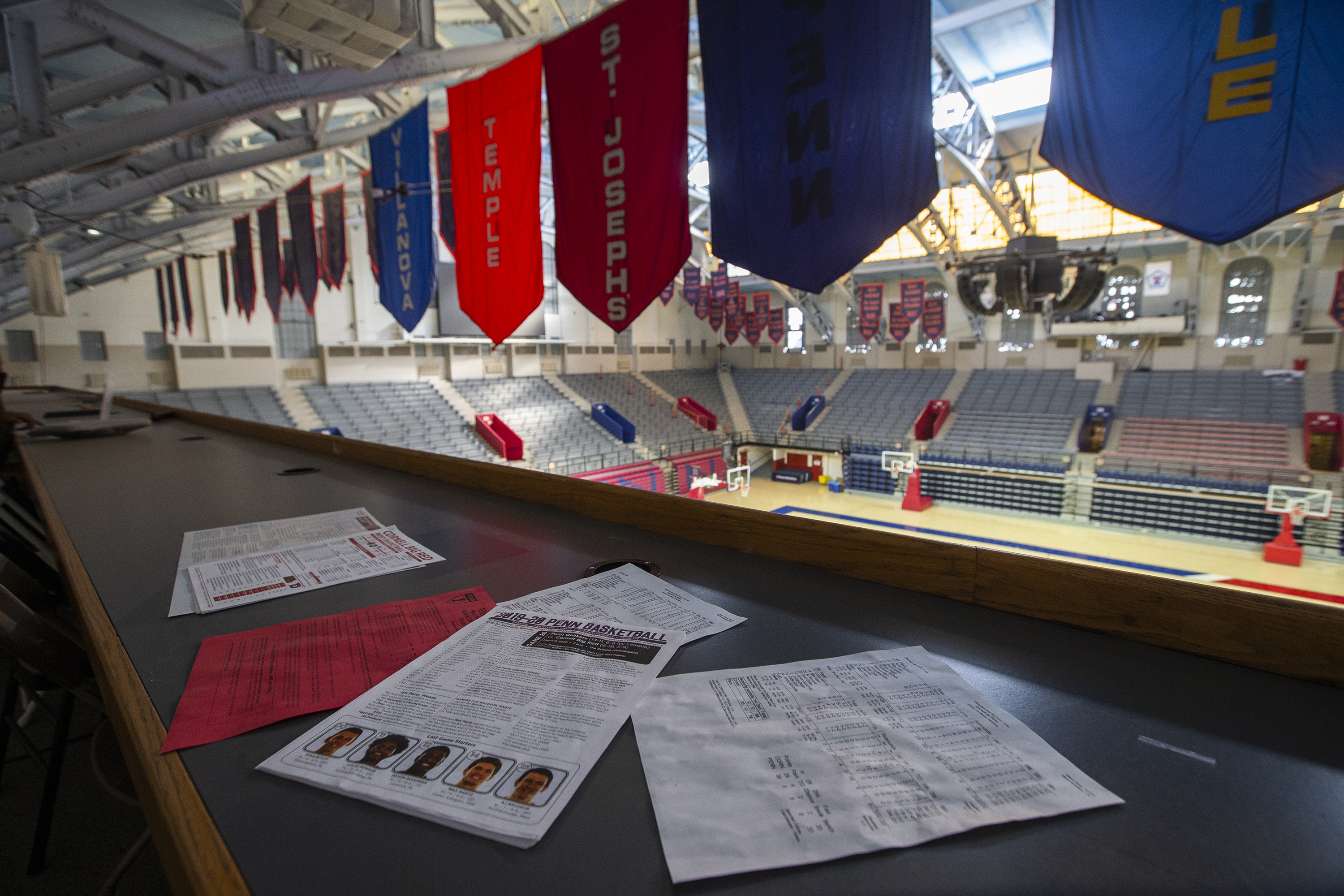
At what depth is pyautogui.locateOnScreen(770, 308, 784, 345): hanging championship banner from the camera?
15.9 metres

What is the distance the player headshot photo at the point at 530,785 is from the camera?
0.62 metres

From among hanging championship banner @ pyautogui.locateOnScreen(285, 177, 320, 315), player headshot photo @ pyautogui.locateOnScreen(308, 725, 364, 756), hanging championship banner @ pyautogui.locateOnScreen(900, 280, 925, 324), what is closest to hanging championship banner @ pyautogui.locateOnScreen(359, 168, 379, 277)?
hanging championship banner @ pyautogui.locateOnScreen(285, 177, 320, 315)

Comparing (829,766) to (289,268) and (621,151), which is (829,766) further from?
(289,268)

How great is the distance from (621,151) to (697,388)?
698 inches

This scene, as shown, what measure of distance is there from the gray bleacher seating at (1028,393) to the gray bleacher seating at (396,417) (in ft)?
43.0

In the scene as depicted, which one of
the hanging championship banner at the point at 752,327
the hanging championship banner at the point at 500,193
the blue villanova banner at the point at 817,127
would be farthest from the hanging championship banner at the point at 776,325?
the blue villanova banner at the point at 817,127

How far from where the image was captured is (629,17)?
3033 millimetres

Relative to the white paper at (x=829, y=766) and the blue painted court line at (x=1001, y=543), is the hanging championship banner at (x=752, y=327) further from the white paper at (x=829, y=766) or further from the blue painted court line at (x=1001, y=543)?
the white paper at (x=829, y=766)

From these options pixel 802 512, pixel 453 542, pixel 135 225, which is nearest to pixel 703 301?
pixel 802 512

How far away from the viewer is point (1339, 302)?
11.4 m

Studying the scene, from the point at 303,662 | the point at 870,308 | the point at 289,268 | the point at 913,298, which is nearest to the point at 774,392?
the point at 870,308

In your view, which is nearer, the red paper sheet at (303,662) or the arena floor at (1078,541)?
the red paper sheet at (303,662)

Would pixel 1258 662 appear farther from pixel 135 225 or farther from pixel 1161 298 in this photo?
pixel 1161 298

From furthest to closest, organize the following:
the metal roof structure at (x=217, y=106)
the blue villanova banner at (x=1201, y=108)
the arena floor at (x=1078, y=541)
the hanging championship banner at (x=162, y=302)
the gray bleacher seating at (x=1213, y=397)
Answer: the gray bleacher seating at (x=1213, y=397)
the hanging championship banner at (x=162, y=302)
the arena floor at (x=1078, y=541)
the metal roof structure at (x=217, y=106)
the blue villanova banner at (x=1201, y=108)
